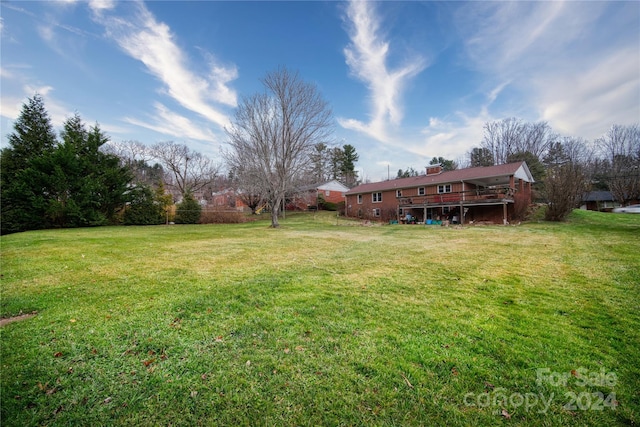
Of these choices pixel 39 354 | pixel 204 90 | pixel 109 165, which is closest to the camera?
pixel 39 354

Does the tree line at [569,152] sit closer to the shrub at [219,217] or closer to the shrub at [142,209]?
the shrub at [219,217]

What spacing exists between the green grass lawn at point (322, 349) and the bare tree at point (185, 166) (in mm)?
36004

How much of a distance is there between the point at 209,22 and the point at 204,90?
4.71 m

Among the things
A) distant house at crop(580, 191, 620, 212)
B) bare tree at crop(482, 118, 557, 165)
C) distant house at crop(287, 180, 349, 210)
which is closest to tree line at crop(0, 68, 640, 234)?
distant house at crop(287, 180, 349, 210)

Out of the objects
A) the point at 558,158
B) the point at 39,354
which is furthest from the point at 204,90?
the point at 558,158

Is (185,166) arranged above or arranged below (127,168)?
above

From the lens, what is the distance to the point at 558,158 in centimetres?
3859

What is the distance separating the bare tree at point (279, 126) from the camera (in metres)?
20.0

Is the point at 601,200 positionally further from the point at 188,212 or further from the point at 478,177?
the point at 188,212

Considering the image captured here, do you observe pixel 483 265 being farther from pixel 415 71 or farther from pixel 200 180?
pixel 200 180

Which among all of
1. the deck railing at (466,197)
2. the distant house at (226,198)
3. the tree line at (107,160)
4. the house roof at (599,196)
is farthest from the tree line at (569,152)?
A: the distant house at (226,198)

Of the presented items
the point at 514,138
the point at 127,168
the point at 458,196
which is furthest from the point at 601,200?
the point at 127,168

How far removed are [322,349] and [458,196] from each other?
2346 centimetres

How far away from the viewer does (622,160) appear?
35.0 m
